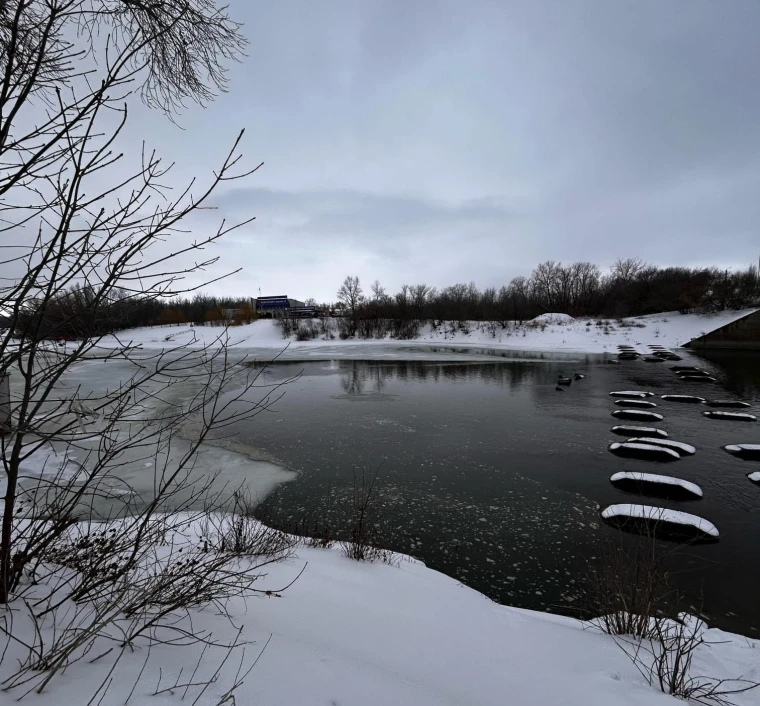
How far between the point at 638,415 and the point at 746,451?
116 inches

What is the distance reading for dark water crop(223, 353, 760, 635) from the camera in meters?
4.35

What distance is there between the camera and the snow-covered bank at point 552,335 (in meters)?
33.1

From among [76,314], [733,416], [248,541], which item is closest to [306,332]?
[733,416]

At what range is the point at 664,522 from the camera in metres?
→ 5.25

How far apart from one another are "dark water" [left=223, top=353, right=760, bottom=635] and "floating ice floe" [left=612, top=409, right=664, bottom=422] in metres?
0.25

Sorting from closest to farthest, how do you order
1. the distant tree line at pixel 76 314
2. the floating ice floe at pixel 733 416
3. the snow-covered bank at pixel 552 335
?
the distant tree line at pixel 76 314, the floating ice floe at pixel 733 416, the snow-covered bank at pixel 552 335

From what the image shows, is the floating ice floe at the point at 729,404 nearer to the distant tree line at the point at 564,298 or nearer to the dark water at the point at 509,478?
the dark water at the point at 509,478

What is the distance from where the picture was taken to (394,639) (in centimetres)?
249

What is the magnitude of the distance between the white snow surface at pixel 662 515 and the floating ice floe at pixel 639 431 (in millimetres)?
4113

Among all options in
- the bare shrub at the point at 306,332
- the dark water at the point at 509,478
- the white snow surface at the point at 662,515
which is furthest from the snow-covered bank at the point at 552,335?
the white snow surface at the point at 662,515

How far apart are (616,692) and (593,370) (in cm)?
2093

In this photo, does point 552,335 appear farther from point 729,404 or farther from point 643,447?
point 643,447

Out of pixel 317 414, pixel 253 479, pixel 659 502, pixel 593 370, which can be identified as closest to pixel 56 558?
pixel 253 479

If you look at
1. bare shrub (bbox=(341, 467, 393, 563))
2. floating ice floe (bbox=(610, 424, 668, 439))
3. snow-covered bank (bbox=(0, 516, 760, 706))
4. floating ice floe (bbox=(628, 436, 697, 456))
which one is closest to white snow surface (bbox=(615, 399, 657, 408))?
floating ice floe (bbox=(610, 424, 668, 439))
